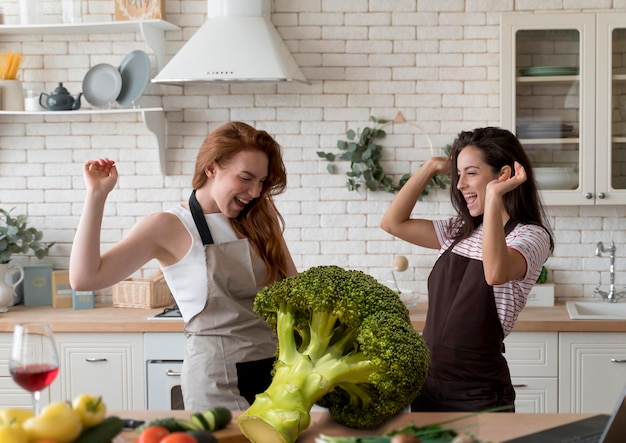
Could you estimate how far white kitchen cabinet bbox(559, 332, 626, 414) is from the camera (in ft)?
12.9

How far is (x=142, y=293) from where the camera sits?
4.35m

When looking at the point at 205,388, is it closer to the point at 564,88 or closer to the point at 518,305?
the point at 518,305

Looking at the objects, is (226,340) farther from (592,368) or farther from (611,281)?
(611,281)

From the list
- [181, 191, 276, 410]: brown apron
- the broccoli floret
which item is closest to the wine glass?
the broccoli floret

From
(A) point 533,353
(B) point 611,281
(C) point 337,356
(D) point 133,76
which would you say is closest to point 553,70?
(B) point 611,281

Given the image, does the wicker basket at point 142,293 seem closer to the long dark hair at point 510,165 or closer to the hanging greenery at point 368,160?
the hanging greenery at point 368,160

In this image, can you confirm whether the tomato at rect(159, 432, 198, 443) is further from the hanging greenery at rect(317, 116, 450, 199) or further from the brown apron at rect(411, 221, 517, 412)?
the hanging greenery at rect(317, 116, 450, 199)

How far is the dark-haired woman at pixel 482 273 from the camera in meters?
2.56

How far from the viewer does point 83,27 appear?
4.36m

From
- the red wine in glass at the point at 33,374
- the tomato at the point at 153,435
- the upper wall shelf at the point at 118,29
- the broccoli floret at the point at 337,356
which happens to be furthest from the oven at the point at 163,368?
the tomato at the point at 153,435

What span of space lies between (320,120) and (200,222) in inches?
82.6

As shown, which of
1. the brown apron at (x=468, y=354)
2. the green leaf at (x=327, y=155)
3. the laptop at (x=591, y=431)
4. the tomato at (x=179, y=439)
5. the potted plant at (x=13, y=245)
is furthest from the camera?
the green leaf at (x=327, y=155)

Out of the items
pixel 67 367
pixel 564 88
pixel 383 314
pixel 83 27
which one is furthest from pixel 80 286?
pixel 564 88

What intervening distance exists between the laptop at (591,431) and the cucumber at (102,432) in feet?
2.81
